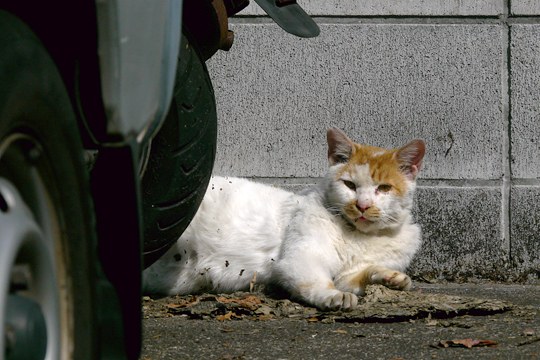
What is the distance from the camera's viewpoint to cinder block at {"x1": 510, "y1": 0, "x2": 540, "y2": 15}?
510 cm

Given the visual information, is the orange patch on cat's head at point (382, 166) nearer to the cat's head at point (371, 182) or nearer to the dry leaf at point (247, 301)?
the cat's head at point (371, 182)

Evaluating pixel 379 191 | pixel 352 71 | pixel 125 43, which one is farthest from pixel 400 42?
pixel 125 43

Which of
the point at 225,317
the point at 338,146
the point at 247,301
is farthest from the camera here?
the point at 338,146

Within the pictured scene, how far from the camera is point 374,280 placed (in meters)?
4.21

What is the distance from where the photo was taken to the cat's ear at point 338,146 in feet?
15.1

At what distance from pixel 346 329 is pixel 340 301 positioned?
35cm

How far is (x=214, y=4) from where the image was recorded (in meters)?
3.19

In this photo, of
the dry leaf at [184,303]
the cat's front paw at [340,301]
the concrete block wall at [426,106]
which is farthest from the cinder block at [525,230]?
the dry leaf at [184,303]

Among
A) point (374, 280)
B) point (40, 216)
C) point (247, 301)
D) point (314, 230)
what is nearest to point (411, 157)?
point (314, 230)

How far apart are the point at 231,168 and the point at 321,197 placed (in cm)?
78

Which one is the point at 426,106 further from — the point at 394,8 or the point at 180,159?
the point at 180,159

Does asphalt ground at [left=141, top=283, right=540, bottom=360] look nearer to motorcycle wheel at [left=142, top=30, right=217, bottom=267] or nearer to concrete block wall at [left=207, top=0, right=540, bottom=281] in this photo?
motorcycle wheel at [left=142, top=30, right=217, bottom=267]

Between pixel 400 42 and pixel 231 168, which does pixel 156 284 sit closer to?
pixel 231 168

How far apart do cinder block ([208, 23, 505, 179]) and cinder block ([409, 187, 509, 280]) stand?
0.12m
